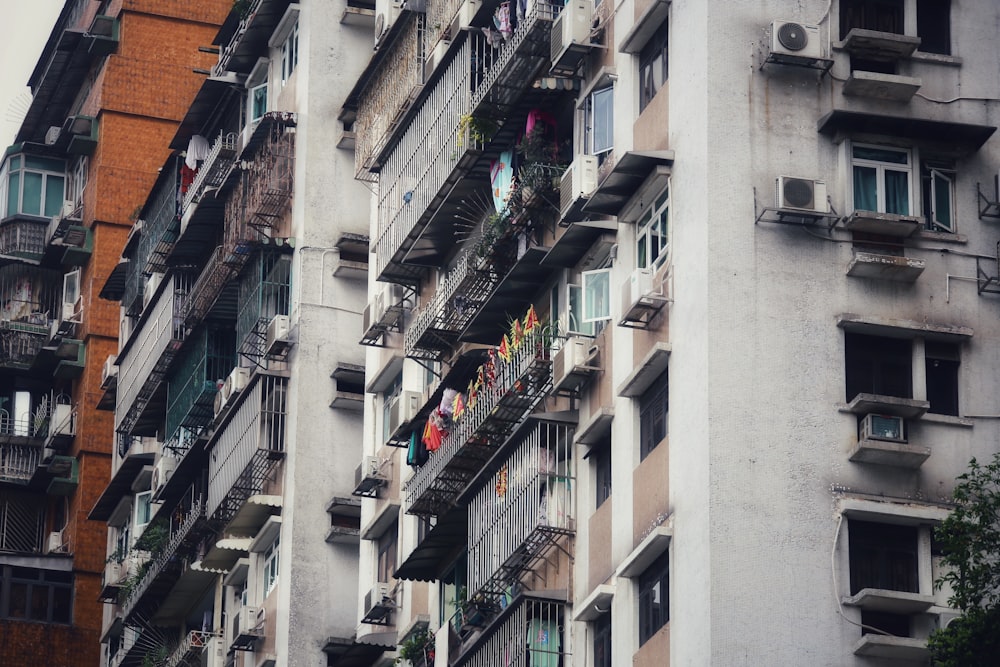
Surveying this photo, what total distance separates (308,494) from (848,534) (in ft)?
60.7

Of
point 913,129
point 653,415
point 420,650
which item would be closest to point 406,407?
point 420,650

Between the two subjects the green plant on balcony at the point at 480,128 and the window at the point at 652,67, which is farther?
the green plant on balcony at the point at 480,128

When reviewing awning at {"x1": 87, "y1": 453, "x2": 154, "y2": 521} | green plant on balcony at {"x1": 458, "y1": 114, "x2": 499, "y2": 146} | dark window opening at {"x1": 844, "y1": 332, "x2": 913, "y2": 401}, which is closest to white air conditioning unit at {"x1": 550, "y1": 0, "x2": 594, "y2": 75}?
green plant on balcony at {"x1": 458, "y1": 114, "x2": 499, "y2": 146}

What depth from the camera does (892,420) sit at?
1203 inches

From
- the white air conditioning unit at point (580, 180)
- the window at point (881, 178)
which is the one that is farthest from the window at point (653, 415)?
the window at point (881, 178)

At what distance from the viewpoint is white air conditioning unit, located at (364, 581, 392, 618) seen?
42562 millimetres

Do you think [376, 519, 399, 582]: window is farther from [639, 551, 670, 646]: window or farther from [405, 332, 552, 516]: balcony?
[639, 551, 670, 646]: window

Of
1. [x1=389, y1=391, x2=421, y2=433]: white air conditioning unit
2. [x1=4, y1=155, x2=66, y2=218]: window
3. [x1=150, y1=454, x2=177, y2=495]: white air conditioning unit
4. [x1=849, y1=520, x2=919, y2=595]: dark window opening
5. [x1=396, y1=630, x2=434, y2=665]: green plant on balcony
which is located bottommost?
[x1=849, y1=520, x2=919, y2=595]: dark window opening

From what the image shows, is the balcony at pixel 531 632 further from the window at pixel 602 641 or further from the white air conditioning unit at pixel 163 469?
the white air conditioning unit at pixel 163 469

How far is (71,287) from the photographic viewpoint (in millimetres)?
69125

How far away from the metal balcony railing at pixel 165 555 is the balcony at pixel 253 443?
5.62ft

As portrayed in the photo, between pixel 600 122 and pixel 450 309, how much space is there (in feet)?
18.5

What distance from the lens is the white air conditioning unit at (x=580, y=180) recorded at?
34.1 m

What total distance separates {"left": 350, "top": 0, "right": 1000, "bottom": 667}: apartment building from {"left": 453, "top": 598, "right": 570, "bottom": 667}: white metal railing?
46mm
